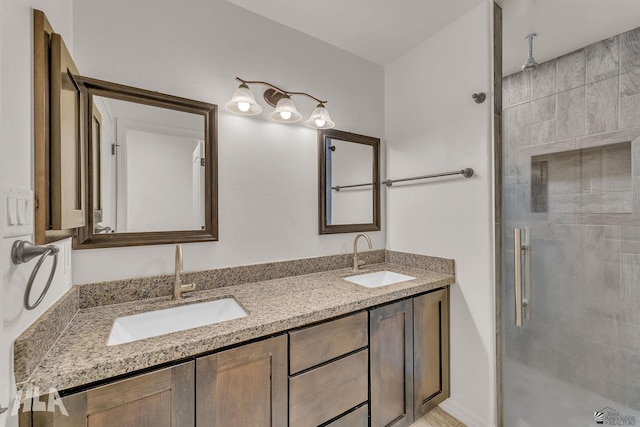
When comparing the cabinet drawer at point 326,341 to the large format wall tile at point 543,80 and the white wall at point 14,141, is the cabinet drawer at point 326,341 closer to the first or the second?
the white wall at point 14,141

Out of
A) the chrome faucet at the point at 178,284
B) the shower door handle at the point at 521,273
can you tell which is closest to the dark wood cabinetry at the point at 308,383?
the shower door handle at the point at 521,273

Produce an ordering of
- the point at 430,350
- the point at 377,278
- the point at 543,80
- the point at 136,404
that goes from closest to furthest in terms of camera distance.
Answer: the point at 136,404
the point at 543,80
the point at 430,350
the point at 377,278

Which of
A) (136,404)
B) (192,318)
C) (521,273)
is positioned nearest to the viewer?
(136,404)

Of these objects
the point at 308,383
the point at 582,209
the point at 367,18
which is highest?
the point at 367,18

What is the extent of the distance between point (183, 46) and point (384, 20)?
124 cm

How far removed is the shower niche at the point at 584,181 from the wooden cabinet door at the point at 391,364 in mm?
935

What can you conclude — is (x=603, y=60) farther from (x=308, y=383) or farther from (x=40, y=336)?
(x=40, y=336)

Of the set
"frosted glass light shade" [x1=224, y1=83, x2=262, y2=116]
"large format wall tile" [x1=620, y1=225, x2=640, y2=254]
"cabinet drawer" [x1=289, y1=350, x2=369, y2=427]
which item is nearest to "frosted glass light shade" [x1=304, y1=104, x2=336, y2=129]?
"frosted glass light shade" [x1=224, y1=83, x2=262, y2=116]

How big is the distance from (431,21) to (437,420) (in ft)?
8.47

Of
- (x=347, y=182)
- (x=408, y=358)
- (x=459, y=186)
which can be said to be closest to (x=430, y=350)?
(x=408, y=358)

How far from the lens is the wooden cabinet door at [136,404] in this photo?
30.9 inches

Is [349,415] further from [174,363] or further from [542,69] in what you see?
[542,69]

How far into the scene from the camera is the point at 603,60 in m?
1.29

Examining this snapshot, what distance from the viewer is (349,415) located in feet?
4.45
